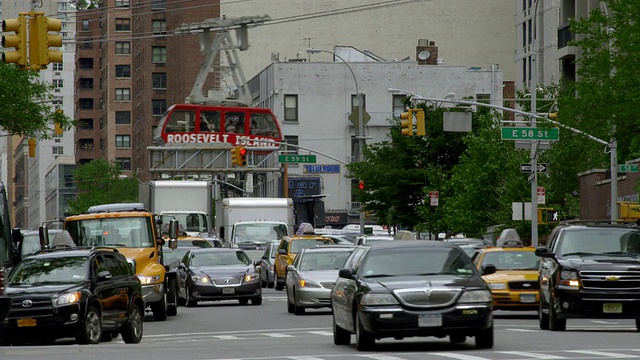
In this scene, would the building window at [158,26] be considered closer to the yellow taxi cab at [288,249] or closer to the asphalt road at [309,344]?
the yellow taxi cab at [288,249]

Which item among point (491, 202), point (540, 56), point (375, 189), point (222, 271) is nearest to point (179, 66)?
point (540, 56)

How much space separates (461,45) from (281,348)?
94.7 metres

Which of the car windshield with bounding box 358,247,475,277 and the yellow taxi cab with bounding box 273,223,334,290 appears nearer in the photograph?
the car windshield with bounding box 358,247,475,277

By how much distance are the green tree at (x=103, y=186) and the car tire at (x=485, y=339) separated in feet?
390

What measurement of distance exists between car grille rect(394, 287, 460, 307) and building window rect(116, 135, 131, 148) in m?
154

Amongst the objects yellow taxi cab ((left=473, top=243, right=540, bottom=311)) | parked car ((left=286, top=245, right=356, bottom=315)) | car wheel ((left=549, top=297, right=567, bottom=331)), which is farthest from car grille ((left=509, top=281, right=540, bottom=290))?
car wheel ((left=549, top=297, right=567, bottom=331))

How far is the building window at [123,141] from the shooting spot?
170500mm

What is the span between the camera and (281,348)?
20.6 metres

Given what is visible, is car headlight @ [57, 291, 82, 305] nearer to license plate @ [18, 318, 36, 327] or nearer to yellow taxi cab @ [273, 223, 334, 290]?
license plate @ [18, 318, 36, 327]

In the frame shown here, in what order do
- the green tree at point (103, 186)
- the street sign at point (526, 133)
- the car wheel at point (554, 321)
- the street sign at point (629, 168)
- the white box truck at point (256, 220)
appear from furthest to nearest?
the green tree at point (103, 186) < the white box truck at point (256, 220) < the street sign at point (526, 133) < the street sign at point (629, 168) < the car wheel at point (554, 321)

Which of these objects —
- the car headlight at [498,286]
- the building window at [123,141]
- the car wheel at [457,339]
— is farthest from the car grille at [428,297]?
the building window at [123,141]

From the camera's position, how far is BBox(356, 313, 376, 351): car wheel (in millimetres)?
19000

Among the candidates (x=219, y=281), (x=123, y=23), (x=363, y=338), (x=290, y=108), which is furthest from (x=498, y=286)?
(x=123, y=23)

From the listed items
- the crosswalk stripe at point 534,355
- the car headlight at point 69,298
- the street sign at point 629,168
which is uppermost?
the street sign at point 629,168
